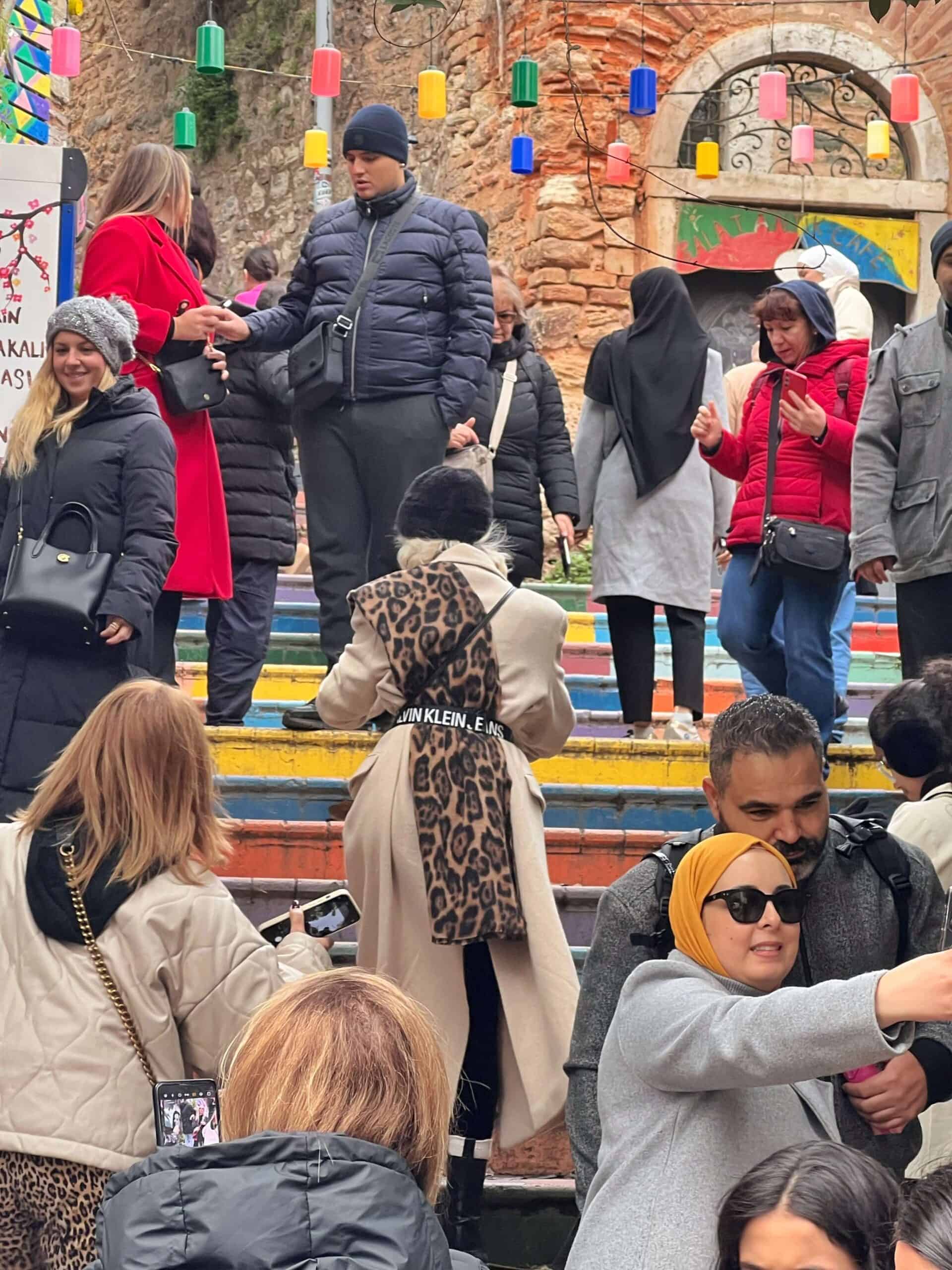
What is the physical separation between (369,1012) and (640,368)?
5.64 m

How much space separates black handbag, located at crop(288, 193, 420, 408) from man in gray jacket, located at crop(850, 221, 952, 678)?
178 centimetres

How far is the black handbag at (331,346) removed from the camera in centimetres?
708

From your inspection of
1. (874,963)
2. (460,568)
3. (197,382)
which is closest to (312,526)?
(197,382)

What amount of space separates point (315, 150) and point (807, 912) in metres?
14.8

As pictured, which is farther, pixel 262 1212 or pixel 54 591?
pixel 54 591

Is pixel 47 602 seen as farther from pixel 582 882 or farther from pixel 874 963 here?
pixel 874 963

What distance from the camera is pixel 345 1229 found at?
226cm

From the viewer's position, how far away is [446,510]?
525cm

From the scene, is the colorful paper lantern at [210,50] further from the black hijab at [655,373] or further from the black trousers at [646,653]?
the black trousers at [646,653]

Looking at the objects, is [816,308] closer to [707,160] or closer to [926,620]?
[926,620]

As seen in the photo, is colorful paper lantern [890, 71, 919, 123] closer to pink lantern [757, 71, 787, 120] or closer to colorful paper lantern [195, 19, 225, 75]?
pink lantern [757, 71, 787, 120]

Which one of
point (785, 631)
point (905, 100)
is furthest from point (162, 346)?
point (905, 100)

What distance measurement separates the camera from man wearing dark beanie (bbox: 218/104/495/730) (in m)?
7.14

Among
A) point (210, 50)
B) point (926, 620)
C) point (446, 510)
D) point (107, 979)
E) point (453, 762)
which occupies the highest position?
point (210, 50)
